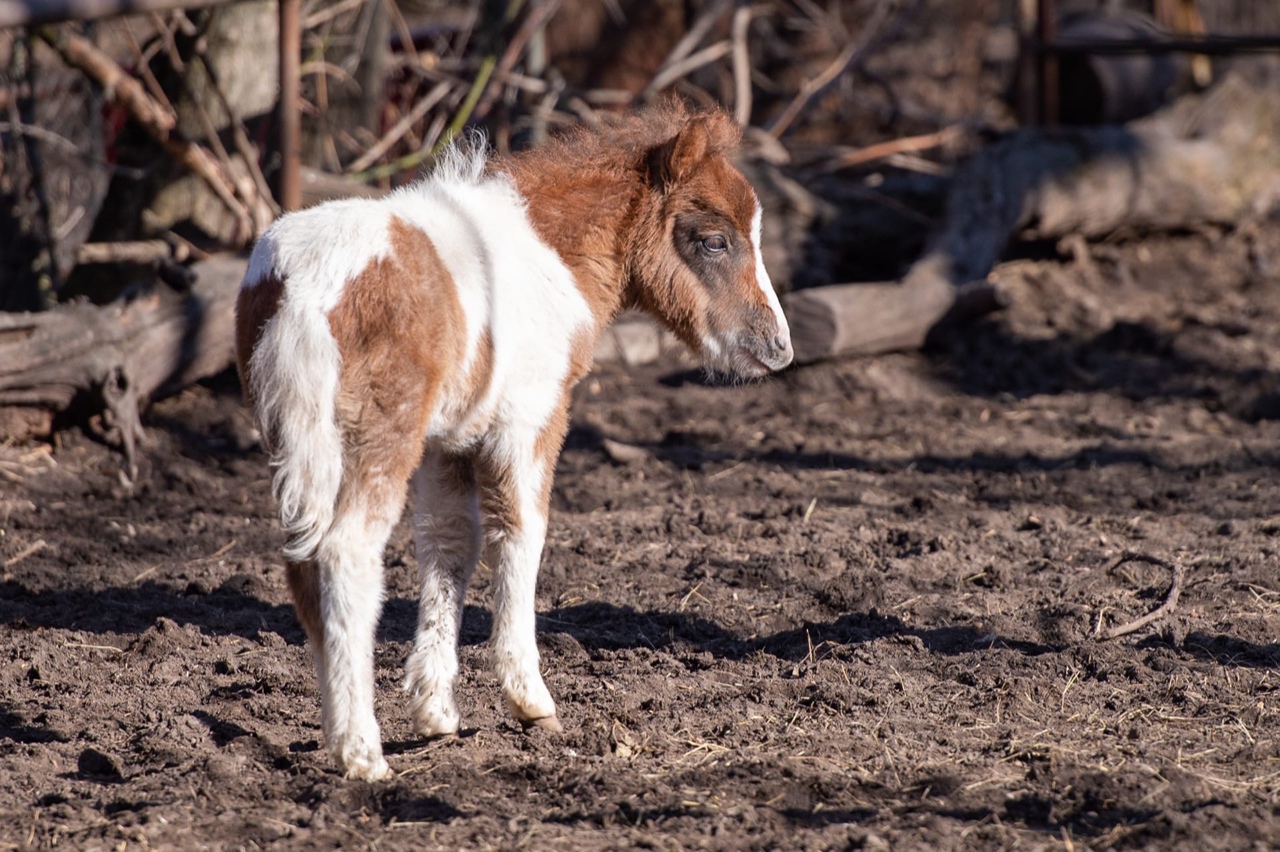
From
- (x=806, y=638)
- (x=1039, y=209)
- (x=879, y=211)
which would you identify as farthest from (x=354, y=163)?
(x=806, y=638)

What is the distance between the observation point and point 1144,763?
346 cm

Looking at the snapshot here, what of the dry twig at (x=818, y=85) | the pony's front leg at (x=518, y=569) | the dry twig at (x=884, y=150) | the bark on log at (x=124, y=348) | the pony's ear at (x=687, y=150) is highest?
the dry twig at (x=818, y=85)

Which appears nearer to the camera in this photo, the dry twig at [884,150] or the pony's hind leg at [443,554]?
the pony's hind leg at [443,554]

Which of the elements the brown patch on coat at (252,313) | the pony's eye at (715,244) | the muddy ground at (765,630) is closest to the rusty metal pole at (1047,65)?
the muddy ground at (765,630)

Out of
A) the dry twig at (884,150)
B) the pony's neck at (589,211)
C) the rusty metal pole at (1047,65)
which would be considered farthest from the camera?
the dry twig at (884,150)

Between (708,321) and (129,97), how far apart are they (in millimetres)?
4051

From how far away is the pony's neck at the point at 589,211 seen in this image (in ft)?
13.0

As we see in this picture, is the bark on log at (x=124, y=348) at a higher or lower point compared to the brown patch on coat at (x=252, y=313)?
lower

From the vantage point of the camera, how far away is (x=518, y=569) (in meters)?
3.79

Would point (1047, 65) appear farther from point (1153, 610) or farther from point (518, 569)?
point (518, 569)

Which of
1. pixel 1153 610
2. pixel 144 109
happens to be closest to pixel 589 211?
pixel 1153 610

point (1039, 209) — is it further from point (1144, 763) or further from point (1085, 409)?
point (1144, 763)

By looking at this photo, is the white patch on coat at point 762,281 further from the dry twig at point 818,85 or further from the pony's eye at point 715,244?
the dry twig at point 818,85

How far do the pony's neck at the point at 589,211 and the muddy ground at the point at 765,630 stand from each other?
1305 millimetres
